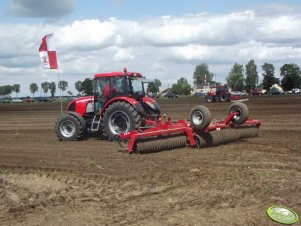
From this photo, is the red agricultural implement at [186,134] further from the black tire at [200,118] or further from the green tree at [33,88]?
the green tree at [33,88]

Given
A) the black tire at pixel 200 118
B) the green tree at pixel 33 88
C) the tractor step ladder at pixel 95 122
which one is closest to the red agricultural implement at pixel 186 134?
the black tire at pixel 200 118

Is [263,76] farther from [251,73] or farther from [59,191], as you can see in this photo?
[59,191]

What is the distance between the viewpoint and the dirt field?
17.4 feet

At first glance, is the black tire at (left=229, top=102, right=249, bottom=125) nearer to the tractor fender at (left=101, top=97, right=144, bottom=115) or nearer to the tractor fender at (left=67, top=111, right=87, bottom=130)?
the tractor fender at (left=101, top=97, right=144, bottom=115)

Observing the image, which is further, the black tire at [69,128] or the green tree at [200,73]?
the green tree at [200,73]

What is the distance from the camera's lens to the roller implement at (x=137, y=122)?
10.4 meters

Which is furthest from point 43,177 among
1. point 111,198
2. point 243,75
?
point 243,75

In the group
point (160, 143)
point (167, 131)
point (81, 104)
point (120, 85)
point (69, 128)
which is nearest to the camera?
point (160, 143)

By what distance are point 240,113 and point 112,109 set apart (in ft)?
10.7

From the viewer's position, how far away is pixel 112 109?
38.6ft

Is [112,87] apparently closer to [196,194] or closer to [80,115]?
[80,115]

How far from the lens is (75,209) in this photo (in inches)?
222

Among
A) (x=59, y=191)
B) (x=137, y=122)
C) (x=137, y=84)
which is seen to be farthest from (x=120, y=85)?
(x=59, y=191)

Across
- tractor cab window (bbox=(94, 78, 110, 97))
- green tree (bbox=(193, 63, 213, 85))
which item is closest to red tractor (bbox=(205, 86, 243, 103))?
tractor cab window (bbox=(94, 78, 110, 97))
